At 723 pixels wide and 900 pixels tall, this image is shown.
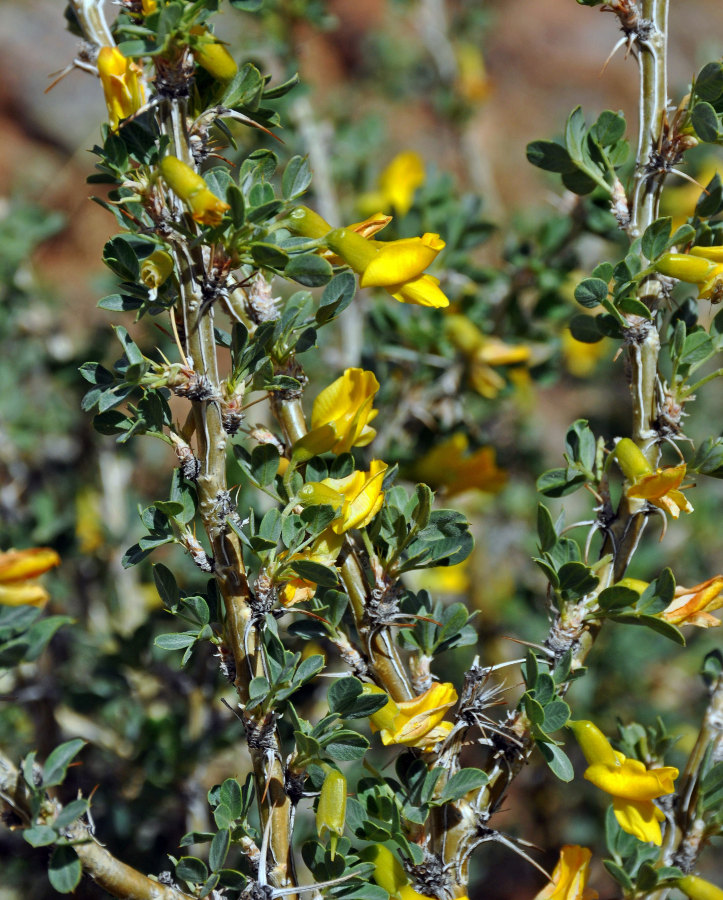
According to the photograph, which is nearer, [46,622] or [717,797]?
[46,622]

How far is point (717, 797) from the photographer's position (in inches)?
28.5

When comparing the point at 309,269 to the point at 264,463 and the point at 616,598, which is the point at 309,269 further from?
the point at 616,598

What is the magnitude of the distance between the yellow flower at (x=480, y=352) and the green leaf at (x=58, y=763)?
0.86 meters

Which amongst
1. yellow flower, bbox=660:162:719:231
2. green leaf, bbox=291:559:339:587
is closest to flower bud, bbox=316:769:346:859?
green leaf, bbox=291:559:339:587

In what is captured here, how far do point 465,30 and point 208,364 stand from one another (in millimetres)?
2339

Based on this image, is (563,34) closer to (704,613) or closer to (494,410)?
(494,410)

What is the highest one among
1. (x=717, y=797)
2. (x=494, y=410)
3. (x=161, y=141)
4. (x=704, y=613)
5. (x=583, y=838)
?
(x=161, y=141)

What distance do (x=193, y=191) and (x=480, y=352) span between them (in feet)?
2.62

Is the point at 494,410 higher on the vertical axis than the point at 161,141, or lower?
lower

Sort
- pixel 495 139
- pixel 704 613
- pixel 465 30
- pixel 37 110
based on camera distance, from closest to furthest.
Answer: pixel 704 613
pixel 465 30
pixel 37 110
pixel 495 139

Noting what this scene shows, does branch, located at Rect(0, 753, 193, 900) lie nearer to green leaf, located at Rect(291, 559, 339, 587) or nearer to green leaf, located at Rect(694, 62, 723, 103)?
green leaf, located at Rect(291, 559, 339, 587)

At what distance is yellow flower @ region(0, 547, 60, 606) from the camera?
0.59 m

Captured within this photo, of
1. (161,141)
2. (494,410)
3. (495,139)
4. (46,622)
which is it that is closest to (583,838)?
(494,410)

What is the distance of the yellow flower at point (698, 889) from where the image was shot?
639mm
